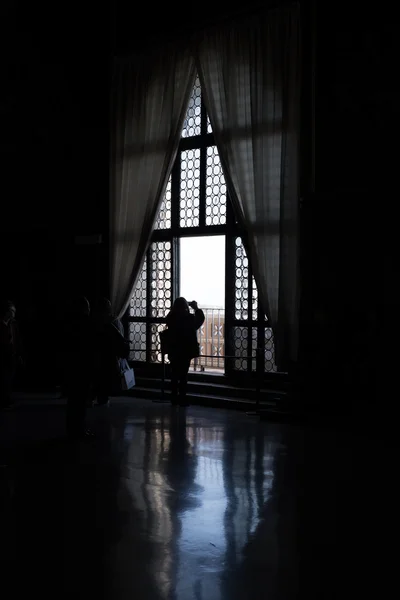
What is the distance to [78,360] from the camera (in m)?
7.02

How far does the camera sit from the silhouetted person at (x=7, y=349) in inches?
335

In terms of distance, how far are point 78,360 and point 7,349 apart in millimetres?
1883

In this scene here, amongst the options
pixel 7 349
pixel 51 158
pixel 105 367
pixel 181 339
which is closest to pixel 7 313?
pixel 7 349

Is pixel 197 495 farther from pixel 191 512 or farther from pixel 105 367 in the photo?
pixel 105 367

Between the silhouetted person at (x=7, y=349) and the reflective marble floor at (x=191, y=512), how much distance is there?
1.15 meters

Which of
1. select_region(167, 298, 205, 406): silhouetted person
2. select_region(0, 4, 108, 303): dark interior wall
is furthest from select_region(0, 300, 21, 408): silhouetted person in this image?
select_region(0, 4, 108, 303): dark interior wall

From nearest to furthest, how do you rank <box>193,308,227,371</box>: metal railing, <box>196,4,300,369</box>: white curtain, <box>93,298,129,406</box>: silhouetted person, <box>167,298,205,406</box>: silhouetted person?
<box>196,4,300,369</box>: white curtain, <box>93,298,129,406</box>: silhouetted person, <box>167,298,205,406</box>: silhouetted person, <box>193,308,227,371</box>: metal railing

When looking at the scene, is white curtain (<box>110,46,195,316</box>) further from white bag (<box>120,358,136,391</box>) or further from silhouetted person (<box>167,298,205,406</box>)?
silhouetted person (<box>167,298,205,406</box>)

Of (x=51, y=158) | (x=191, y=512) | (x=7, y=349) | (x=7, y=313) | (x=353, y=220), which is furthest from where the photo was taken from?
(x=51, y=158)

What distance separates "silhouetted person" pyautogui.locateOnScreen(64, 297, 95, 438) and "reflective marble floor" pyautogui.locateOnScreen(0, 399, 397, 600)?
27 cm

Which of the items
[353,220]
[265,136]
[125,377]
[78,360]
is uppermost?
[265,136]

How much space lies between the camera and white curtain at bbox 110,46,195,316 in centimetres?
999

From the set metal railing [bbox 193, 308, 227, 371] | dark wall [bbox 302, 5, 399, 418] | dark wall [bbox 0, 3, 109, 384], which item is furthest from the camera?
dark wall [bbox 0, 3, 109, 384]

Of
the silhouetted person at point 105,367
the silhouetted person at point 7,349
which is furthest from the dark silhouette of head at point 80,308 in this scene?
the silhouetted person at point 7,349
